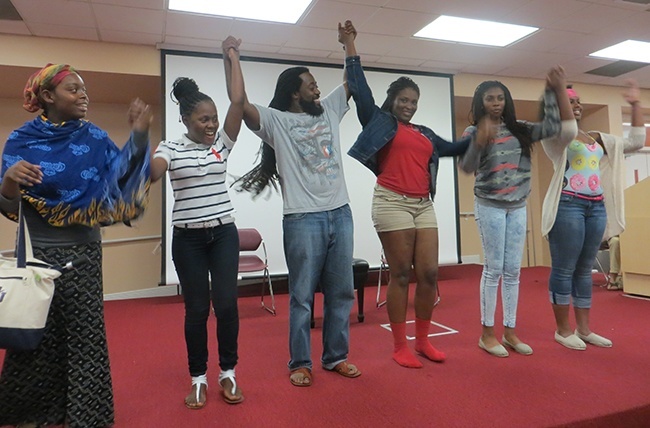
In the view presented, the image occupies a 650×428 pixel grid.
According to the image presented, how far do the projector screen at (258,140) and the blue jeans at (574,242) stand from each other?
284 cm

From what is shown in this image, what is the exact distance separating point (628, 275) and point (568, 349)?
229cm

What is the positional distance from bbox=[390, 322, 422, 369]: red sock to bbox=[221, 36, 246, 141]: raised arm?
127 cm

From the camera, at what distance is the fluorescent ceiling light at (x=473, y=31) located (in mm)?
4801

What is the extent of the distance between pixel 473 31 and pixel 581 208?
3160 millimetres

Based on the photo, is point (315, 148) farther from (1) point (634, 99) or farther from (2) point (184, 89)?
(1) point (634, 99)

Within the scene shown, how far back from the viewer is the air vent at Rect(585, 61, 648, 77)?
6.23 metres

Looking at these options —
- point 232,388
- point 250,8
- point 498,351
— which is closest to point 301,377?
point 232,388

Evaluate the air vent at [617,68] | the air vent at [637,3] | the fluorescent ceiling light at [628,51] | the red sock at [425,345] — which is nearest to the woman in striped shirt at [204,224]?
the red sock at [425,345]

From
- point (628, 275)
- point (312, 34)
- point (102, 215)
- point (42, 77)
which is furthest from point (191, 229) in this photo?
point (628, 275)

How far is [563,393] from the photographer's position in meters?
2.03

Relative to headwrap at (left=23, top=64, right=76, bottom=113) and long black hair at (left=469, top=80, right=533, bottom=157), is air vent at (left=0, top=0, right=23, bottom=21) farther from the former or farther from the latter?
long black hair at (left=469, top=80, right=533, bottom=157)

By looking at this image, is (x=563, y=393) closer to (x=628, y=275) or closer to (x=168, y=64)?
(x=628, y=275)

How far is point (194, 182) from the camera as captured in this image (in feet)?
6.20

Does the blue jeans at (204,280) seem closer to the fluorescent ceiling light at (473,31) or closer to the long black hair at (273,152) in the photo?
the long black hair at (273,152)
